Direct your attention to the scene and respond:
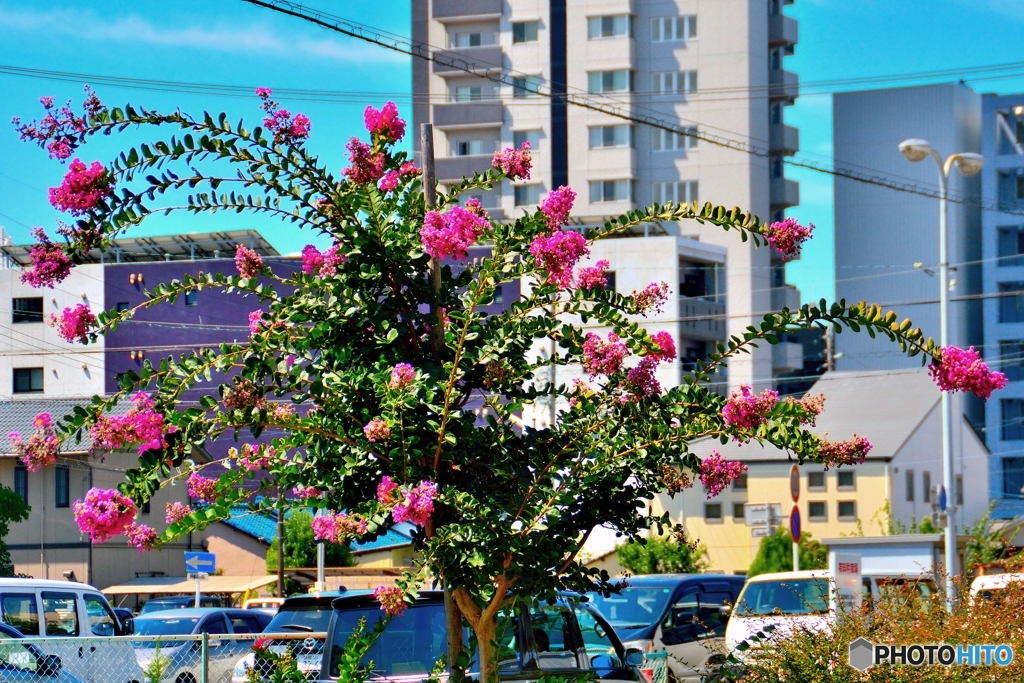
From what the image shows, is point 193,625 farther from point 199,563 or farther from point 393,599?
point 393,599

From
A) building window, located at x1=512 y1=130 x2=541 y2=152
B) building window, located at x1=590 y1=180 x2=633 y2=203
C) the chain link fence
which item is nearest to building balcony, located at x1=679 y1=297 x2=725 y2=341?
building window, located at x1=590 y1=180 x2=633 y2=203

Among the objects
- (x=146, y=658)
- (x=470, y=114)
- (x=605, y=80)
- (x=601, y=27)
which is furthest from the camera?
(x=470, y=114)

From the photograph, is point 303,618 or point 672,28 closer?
point 303,618

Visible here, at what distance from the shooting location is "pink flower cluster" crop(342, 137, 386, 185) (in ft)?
23.4

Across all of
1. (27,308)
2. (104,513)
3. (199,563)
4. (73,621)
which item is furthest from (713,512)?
(104,513)

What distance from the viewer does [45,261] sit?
6.62 meters

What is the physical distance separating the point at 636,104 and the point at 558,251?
6713 cm

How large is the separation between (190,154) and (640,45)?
224ft

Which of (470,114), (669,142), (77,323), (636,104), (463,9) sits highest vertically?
(463,9)

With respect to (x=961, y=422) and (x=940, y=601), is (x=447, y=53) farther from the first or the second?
(x=940, y=601)

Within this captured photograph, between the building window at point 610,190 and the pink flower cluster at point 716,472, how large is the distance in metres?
64.8

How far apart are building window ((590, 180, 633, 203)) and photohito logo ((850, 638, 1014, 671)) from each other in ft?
205

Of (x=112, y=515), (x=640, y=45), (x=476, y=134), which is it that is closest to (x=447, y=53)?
(x=476, y=134)

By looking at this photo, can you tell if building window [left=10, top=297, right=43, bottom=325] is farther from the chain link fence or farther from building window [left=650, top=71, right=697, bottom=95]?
the chain link fence
